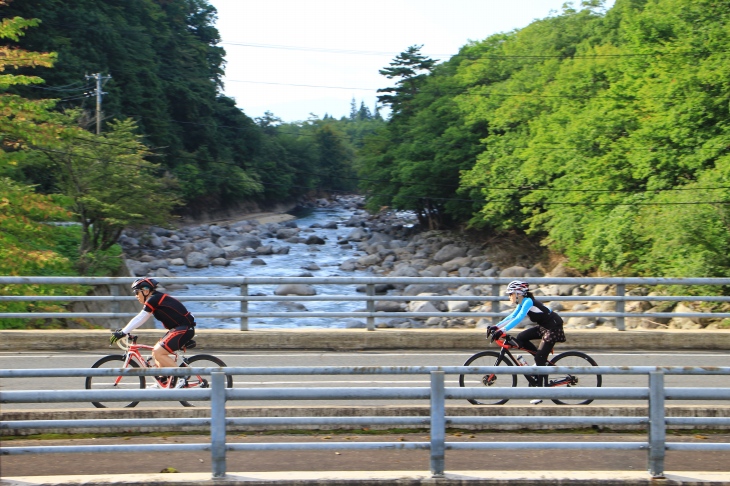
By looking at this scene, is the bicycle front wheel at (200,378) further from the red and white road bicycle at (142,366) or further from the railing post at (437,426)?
the railing post at (437,426)

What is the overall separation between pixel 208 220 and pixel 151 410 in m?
69.5

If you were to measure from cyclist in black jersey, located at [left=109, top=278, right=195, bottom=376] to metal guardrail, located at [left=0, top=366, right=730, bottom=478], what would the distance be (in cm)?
273

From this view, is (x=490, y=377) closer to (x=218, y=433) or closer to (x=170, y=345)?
(x=170, y=345)

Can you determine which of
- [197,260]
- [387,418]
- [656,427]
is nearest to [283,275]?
[197,260]

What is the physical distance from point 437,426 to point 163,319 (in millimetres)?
4694

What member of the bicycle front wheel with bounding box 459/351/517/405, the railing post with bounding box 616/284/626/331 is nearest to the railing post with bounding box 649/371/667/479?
the bicycle front wheel with bounding box 459/351/517/405

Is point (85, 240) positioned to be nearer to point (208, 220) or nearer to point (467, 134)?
point (467, 134)

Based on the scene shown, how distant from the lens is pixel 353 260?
51844 mm

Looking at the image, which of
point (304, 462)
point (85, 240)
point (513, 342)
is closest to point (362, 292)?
point (85, 240)

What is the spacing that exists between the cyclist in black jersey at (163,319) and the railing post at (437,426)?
4252mm

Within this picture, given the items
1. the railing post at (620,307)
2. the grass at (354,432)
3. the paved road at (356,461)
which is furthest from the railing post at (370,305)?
the paved road at (356,461)

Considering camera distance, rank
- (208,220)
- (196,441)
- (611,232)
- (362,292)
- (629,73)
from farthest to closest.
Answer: (208,220) < (362,292) < (629,73) < (611,232) < (196,441)

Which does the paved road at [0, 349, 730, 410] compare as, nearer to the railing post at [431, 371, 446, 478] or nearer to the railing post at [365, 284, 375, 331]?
the railing post at [365, 284, 375, 331]

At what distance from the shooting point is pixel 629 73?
3375 cm
